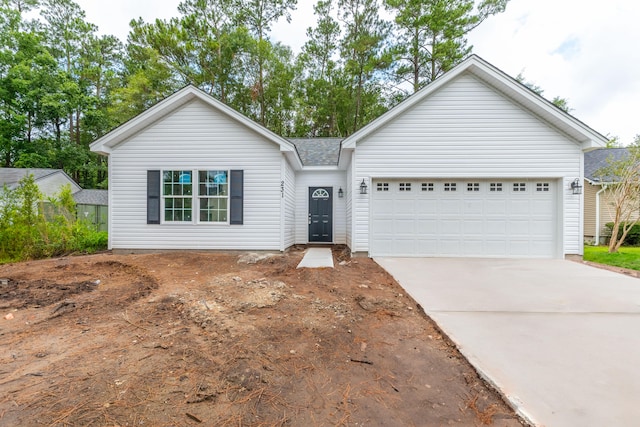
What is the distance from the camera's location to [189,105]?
789 cm

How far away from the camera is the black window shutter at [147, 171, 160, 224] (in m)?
7.84

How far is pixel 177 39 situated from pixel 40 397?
21015 millimetres

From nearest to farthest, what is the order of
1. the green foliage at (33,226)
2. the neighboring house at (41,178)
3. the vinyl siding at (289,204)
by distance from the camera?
1. the green foliage at (33,226)
2. the vinyl siding at (289,204)
3. the neighboring house at (41,178)

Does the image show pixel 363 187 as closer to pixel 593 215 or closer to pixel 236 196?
pixel 236 196

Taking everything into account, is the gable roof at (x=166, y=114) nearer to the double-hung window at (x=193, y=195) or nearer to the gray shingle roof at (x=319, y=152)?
the double-hung window at (x=193, y=195)

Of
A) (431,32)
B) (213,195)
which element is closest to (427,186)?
(213,195)

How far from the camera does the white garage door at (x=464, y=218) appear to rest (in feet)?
24.4

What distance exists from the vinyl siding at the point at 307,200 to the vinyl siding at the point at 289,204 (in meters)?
0.30

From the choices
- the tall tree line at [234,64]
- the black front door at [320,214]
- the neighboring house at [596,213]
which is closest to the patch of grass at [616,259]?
the neighboring house at [596,213]

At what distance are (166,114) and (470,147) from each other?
336 inches

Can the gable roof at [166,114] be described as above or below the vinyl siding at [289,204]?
above

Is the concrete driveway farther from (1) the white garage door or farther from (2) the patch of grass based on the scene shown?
(1) the white garage door

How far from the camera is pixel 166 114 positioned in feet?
25.9

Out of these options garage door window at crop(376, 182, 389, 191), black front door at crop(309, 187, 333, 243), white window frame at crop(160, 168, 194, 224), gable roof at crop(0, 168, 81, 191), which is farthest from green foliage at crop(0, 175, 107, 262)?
gable roof at crop(0, 168, 81, 191)
